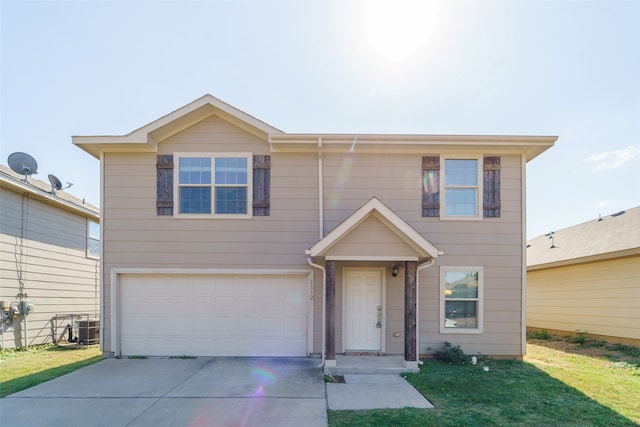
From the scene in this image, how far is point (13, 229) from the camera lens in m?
9.13

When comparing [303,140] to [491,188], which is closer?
[303,140]

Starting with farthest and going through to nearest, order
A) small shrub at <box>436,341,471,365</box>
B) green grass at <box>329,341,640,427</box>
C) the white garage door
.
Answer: the white garage door
small shrub at <box>436,341,471,365</box>
green grass at <box>329,341,640,427</box>

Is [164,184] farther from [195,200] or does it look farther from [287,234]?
[287,234]

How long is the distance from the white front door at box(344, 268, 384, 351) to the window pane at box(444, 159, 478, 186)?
2.79 metres

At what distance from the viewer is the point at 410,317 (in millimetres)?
7023

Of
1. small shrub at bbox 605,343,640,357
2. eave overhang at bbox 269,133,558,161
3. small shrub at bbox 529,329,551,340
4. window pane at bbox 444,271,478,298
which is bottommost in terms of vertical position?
small shrub at bbox 529,329,551,340

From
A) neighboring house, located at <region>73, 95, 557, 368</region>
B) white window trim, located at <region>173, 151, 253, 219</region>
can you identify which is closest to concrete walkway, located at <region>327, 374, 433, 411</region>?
neighboring house, located at <region>73, 95, 557, 368</region>

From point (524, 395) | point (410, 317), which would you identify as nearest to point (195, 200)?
point (410, 317)

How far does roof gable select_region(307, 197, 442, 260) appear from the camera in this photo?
6.87 metres

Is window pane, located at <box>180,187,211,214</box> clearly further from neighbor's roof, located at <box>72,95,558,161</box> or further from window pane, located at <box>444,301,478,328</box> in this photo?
window pane, located at <box>444,301,478,328</box>

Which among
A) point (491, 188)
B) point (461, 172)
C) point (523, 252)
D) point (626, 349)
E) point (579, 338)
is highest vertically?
point (461, 172)

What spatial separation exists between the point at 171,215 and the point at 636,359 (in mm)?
11306

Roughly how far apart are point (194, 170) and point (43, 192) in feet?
16.6

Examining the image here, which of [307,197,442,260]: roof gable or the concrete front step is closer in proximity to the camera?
the concrete front step
